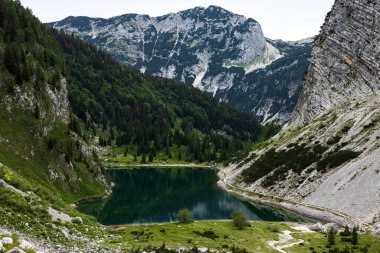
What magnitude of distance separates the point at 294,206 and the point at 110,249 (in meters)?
80.3

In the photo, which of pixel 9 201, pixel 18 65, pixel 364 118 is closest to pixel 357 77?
pixel 364 118

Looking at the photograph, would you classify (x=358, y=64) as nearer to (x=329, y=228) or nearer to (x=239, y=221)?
(x=329, y=228)

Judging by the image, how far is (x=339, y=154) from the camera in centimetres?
13112

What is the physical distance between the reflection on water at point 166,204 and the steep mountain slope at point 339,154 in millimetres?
9070

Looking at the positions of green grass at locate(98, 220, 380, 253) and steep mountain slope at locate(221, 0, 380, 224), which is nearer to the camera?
green grass at locate(98, 220, 380, 253)

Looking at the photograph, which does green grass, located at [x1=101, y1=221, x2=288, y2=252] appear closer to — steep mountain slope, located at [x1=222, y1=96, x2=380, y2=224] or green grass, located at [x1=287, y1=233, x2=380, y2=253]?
green grass, located at [x1=287, y1=233, x2=380, y2=253]

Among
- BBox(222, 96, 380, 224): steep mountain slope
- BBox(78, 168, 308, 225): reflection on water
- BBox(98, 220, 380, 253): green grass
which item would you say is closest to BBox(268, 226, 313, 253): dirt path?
BBox(98, 220, 380, 253): green grass

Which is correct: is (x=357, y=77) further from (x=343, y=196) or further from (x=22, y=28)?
(x=22, y=28)

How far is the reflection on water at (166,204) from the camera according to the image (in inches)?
4614

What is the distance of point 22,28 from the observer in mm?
165375

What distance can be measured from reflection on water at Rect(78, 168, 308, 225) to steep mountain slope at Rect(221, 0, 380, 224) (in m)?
9.07

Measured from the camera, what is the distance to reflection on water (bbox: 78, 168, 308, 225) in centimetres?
11719

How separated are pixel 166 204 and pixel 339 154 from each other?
193 ft

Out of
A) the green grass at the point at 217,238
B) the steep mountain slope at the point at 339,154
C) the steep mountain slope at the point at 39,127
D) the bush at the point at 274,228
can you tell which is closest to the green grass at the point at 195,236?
the green grass at the point at 217,238
